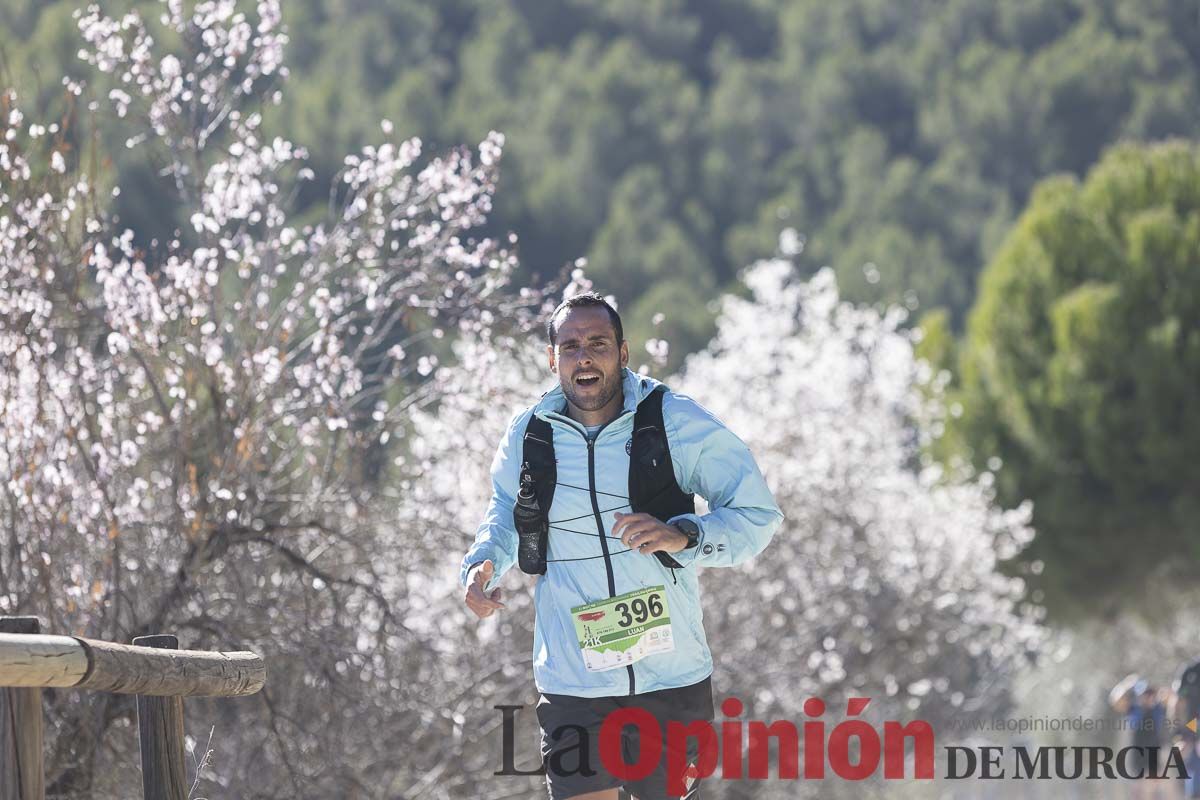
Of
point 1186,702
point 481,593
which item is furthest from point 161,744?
point 1186,702

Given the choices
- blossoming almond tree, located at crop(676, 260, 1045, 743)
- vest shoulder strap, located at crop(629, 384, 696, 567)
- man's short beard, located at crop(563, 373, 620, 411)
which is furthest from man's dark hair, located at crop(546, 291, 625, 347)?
blossoming almond tree, located at crop(676, 260, 1045, 743)

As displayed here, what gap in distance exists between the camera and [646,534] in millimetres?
4508

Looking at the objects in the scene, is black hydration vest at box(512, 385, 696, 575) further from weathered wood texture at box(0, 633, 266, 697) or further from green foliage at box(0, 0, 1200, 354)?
green foliage at box(0, 0, 1200, 354)

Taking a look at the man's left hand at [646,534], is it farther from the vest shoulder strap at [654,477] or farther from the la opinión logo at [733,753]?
the la opinión logo at [733,753]

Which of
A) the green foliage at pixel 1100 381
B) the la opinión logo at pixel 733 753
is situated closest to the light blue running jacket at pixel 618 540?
the la opinión logo at pixel 733 753

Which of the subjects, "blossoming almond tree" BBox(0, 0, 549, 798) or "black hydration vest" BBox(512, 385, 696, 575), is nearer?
"black hydration vest" BBox(512, 385, 696, 575)

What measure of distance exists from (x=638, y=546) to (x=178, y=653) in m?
1.21

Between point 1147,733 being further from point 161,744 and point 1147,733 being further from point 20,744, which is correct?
point 20,744

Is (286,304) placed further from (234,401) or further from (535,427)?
(535,427)

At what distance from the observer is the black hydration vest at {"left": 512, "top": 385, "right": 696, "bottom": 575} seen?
471cm

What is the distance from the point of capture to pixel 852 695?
→ 15.6 m

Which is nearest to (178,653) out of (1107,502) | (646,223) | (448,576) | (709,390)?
(448,576)

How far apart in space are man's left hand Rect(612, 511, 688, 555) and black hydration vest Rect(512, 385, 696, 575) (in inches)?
5.5

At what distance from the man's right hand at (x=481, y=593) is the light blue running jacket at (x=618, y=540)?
4 cm
